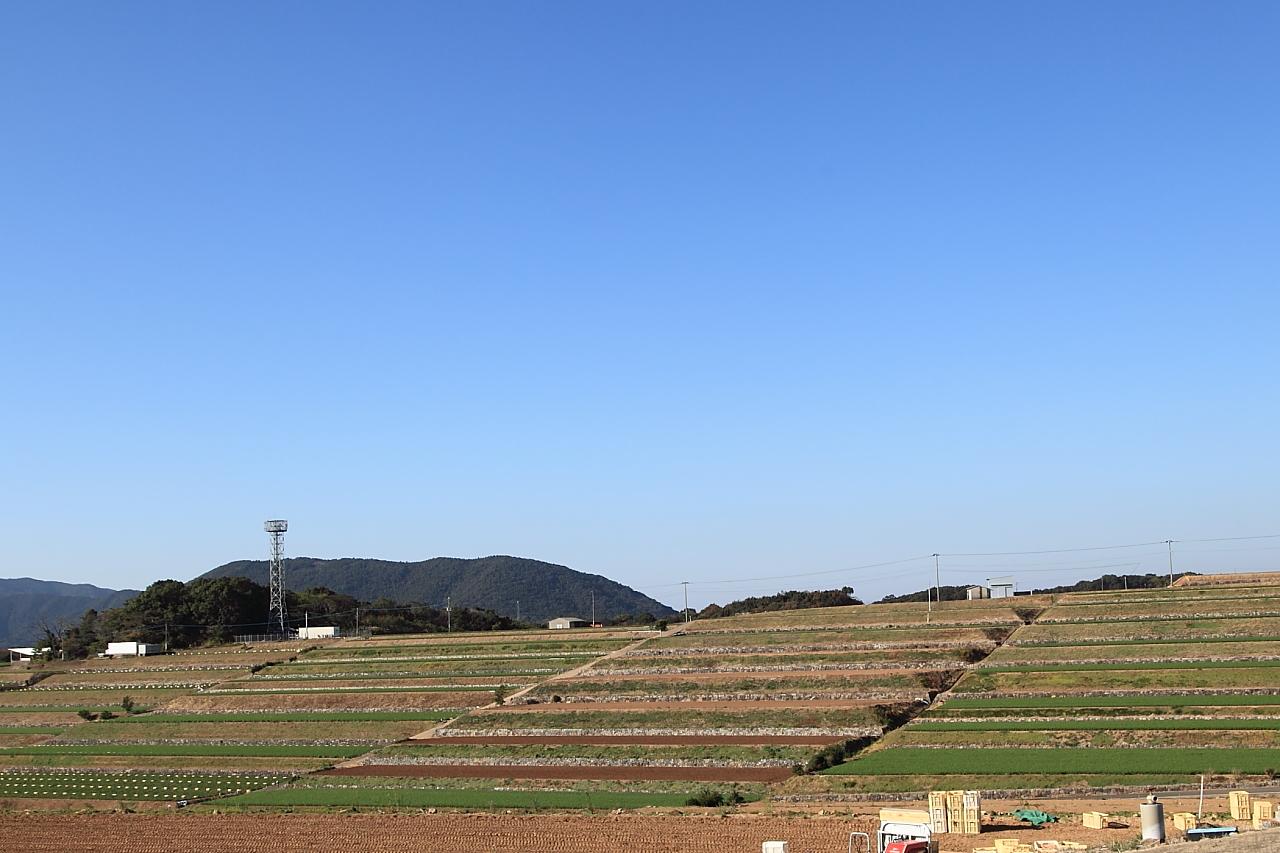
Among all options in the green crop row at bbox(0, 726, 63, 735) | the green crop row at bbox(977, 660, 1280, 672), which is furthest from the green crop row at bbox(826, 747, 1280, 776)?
the green crop row at bbox(0, 726, 63, 735)

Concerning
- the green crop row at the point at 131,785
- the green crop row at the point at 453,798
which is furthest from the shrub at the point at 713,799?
the green crop row at the point at 131,785

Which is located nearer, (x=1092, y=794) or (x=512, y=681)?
(x=1092, y=794)

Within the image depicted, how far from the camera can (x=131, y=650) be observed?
5251 inches

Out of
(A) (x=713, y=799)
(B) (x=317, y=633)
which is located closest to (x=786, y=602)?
(B) (x=317, y=633)

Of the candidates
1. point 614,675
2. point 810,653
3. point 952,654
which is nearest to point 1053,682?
point 952,654

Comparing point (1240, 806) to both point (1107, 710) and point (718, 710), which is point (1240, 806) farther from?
point (718, 710)

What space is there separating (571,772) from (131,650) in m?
89.2

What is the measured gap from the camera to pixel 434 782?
61000mm

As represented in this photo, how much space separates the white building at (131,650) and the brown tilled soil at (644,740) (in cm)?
7053

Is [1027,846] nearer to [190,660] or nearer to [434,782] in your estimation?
[434,782]

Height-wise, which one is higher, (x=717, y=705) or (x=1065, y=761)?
(x=717, y=705)

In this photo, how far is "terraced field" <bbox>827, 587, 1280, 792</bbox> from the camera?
50.5 metres

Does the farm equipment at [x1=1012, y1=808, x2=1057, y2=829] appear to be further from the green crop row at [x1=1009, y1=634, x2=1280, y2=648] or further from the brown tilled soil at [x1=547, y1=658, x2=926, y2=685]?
the green crop row at [x1=1009, y1=634, x2=1280, y2=648]

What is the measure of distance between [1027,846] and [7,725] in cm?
8643
